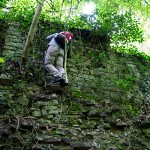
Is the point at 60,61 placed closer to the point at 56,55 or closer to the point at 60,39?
the point at 56,55

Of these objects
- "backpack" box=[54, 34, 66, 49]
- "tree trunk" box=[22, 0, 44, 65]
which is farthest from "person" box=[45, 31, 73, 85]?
"tree trunk" box=[22, 0, 44, 65]

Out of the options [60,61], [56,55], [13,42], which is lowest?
[60,61]

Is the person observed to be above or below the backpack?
below

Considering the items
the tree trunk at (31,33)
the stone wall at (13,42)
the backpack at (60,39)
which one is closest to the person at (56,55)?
the backpack at (60,39)

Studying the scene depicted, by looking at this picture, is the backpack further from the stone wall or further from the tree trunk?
the stone wall

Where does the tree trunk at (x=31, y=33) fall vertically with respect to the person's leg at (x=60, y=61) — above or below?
above

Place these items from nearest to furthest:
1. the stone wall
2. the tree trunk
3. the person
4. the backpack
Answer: the tree trunk, the person, the backpack, the stone wall

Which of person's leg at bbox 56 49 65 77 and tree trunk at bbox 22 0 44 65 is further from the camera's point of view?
person's leg at bbox 56 49 65 77

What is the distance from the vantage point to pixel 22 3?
688 cm

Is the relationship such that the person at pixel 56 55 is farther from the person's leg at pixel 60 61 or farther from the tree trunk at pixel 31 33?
the tree trunk at pixel 31 33


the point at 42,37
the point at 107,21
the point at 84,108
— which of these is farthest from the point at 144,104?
the point at 42,37

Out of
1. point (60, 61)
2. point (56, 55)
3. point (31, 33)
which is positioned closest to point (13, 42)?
point (31, 33)

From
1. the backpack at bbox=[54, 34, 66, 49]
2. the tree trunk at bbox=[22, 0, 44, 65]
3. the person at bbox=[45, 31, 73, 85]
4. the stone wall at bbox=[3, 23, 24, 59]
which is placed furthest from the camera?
the stone wall at bbox=[3, 23, 24, 59]

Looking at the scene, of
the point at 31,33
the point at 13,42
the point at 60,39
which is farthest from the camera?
the point at 13,42
